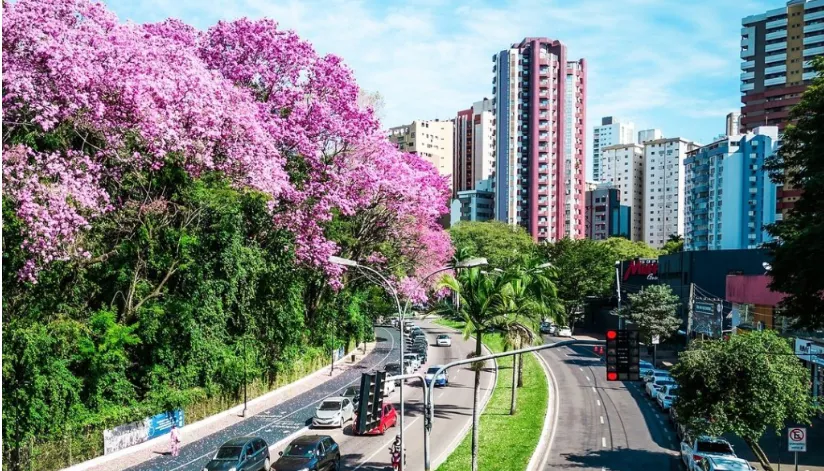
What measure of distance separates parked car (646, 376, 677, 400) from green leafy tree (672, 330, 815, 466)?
16645 millimetres

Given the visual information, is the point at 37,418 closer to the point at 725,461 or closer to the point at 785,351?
the point at 725,461

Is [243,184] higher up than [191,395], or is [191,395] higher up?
[243,184]

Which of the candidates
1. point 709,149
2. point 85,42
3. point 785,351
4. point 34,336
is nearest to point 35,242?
point 34,336

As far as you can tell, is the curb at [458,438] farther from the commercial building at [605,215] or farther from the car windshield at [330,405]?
the commercial building at [605,215]

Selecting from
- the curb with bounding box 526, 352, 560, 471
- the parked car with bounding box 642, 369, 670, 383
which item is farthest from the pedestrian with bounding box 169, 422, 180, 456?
the parked car with bounding box 642, 369, 670, 383

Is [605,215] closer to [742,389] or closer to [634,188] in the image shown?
[634,188]

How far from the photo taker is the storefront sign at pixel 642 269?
260 feet

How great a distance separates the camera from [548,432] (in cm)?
3553

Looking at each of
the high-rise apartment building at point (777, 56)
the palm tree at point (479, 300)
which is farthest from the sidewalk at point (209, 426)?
the high-rise apartment building at point (777, 56)

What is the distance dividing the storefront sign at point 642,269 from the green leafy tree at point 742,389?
52.0 m

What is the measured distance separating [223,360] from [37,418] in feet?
33.7

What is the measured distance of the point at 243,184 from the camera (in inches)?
1374

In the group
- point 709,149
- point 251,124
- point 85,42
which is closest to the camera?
point 85,42

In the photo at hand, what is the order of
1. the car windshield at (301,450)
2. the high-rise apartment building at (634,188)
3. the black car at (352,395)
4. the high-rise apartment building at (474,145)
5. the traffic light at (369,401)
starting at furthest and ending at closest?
the high-rise apartment building at (634,188), the high-rise apartment building at (474,145), the black car at (352,395), the car windshield at (301,450), the traffic light at (369,401)
